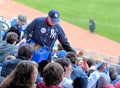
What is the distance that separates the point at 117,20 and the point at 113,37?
248 centimetres

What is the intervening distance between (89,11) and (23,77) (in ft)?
58.4

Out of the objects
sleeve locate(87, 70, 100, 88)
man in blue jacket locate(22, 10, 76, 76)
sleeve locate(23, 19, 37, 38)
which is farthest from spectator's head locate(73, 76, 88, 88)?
sleeve locate(23, 19, 37, 38)

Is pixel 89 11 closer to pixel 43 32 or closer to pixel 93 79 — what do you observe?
pixel 43 32

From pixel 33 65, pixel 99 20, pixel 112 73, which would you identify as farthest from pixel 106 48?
pixel 33 65

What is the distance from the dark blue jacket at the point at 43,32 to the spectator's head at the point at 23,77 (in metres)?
2.71

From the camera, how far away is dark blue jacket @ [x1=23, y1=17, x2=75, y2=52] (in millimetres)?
6520

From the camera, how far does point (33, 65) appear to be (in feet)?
12.5

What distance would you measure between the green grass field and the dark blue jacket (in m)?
11.3

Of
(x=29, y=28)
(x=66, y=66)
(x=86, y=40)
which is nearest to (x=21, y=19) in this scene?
(x=29, y=28)

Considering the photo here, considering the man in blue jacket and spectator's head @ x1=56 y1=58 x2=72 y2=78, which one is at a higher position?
the man in blue jacket

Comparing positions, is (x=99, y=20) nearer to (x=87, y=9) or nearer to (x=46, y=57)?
(x=87, y=9)

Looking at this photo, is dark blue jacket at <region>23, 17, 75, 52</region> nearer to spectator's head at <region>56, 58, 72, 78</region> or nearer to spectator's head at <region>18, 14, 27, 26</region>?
spectator's head at <region>18, 14, 27, 26</region>

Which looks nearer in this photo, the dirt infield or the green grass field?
the dirt infield

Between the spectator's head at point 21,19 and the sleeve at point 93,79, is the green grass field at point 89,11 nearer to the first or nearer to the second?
the spectator's head at point 21,19
